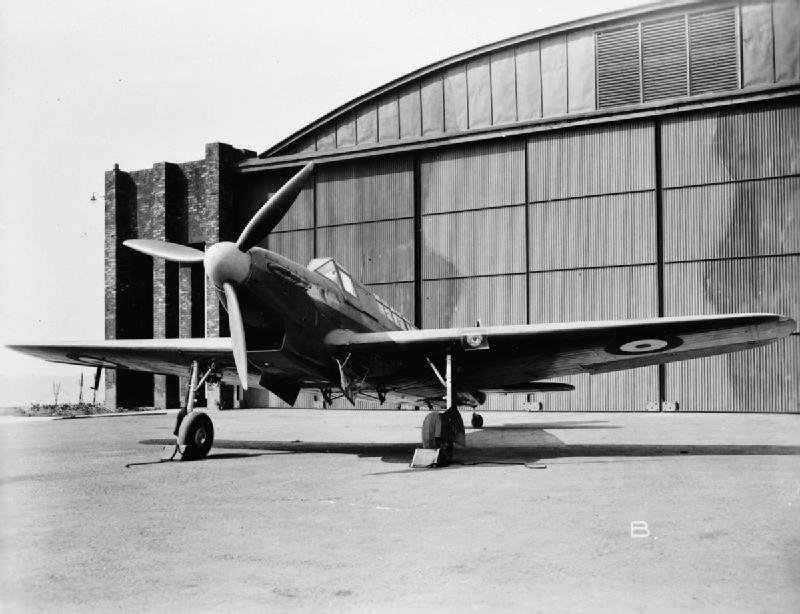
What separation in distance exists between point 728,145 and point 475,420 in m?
14.0

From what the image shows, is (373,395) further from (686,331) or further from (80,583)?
(80,583)

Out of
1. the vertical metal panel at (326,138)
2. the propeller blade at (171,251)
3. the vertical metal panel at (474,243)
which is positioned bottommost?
the propeller blade at (171,251)

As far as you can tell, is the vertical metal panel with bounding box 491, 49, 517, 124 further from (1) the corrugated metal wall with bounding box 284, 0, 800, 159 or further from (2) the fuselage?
(2) the fuselage

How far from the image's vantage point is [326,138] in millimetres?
34062

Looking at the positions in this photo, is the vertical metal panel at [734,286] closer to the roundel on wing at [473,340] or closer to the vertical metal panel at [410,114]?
the vertical metal panel at [410,114]

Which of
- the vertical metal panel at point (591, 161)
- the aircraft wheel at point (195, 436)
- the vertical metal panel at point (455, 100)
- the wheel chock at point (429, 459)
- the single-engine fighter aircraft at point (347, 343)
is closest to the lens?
the single-engine fighter aircraft at point (347, 343)

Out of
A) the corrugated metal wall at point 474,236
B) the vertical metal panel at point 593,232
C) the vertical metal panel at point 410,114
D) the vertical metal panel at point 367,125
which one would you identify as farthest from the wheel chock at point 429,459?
the vertical metal panel at point 367,125

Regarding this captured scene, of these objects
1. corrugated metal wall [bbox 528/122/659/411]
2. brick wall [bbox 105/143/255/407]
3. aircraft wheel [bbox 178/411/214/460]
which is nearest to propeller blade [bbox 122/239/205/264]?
aircraft wheel [bbox 178/411/214/460]

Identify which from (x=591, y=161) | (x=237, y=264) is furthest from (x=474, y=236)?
(x=237, y=264)

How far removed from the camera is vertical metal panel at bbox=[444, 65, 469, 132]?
99.7 ft

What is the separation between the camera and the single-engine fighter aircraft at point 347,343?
33.5 feet

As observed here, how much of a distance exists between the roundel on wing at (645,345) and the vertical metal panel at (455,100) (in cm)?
2029

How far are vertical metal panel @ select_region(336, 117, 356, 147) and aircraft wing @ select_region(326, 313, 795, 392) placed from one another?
22.6m

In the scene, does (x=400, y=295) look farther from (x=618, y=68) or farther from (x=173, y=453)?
(x=173, y=453)
